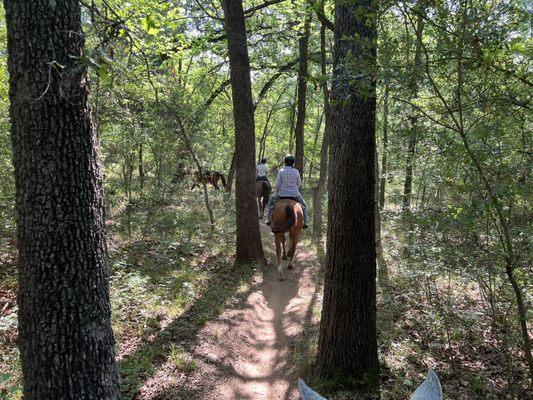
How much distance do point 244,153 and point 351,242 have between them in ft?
17.1

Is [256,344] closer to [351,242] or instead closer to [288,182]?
[351,242]

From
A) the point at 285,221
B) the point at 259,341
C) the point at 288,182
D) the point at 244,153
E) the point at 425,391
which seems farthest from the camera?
the point at 288,182

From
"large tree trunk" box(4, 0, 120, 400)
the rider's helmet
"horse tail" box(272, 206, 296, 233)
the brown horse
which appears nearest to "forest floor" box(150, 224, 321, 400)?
the brown horse

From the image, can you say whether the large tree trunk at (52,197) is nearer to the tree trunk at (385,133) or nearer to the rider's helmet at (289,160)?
the tree trunk at (385,133)

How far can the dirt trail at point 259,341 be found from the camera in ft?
16.6

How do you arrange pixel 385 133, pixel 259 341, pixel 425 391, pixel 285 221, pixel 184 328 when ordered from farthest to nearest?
pixel 385 133 < pixel 285 221 < pixel 259 341 < pixel 184 328 < pixel 425 391

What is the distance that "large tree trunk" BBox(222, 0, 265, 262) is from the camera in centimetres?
884

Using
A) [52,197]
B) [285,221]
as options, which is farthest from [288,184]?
[52,197]

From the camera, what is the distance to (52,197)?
2.96m

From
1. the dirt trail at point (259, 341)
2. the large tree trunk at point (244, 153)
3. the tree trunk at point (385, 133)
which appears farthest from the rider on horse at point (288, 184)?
the tree trunk at point (385, 133)

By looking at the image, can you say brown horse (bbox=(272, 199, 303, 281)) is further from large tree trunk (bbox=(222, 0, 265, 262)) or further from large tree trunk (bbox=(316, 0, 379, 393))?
large tree trunk (bbox=(316, 0, 379, 393))

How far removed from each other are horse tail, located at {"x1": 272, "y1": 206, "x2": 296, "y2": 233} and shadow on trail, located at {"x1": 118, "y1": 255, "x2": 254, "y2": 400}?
1.17 m

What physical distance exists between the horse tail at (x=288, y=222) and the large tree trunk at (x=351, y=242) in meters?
4.43

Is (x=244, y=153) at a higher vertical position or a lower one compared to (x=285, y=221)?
higher
